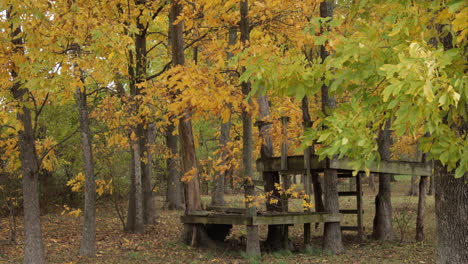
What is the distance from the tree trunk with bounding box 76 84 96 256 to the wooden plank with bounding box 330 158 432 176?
18.4ft

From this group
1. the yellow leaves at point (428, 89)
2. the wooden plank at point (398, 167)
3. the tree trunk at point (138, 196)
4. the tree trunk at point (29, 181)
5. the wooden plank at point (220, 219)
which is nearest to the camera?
the yellow leaves at point (428, 89)

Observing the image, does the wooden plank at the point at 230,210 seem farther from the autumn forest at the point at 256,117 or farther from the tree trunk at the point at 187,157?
the tree trunk at the point at 187,157

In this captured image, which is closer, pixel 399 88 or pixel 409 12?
pixel 399 88

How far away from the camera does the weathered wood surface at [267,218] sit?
1138 cm

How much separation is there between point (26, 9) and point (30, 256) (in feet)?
15.2

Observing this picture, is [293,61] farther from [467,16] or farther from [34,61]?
[34,61]

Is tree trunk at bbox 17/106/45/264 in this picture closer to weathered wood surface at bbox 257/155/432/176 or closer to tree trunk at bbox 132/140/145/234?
weathered wood surface at bbox 257/155/432/176

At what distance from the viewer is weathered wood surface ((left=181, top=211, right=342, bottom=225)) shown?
11.4 meters

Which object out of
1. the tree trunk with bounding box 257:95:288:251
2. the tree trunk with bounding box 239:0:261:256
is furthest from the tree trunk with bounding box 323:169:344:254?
the tree trunk with bounding box 239:0:261:256

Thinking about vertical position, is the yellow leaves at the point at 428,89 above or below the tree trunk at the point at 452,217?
above

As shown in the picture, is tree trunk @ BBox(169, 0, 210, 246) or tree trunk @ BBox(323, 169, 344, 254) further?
tree trunk @ BBox(169, 0, 210, 246)

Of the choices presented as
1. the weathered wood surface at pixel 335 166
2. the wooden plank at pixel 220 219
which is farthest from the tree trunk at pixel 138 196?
the weathered wood surface at pixel 335 166

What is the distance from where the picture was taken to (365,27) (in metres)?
4.52

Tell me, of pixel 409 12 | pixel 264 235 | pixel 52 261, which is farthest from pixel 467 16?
pixel 264 235
